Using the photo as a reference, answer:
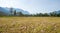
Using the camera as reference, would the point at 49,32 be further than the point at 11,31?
No

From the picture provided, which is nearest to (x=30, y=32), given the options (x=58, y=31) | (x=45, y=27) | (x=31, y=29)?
(x=31, y=29)

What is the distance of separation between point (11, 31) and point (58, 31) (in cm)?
236

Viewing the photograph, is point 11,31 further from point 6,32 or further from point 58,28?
point 58,28

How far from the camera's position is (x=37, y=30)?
22.8ft

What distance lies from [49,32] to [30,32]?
922 mm

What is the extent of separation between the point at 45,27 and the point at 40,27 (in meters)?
0.26

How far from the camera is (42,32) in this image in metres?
6.66

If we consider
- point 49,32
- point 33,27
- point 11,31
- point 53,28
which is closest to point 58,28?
point 53,28

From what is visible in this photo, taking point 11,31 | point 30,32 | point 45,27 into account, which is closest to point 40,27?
point 45,27

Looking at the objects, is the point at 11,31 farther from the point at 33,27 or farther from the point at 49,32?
the point at 49,32

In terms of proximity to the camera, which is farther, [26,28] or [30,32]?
[26,28]

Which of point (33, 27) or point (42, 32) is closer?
point (42, 32)

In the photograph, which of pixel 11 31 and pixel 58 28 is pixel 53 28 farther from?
pixel 11 31

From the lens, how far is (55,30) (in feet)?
22.4
